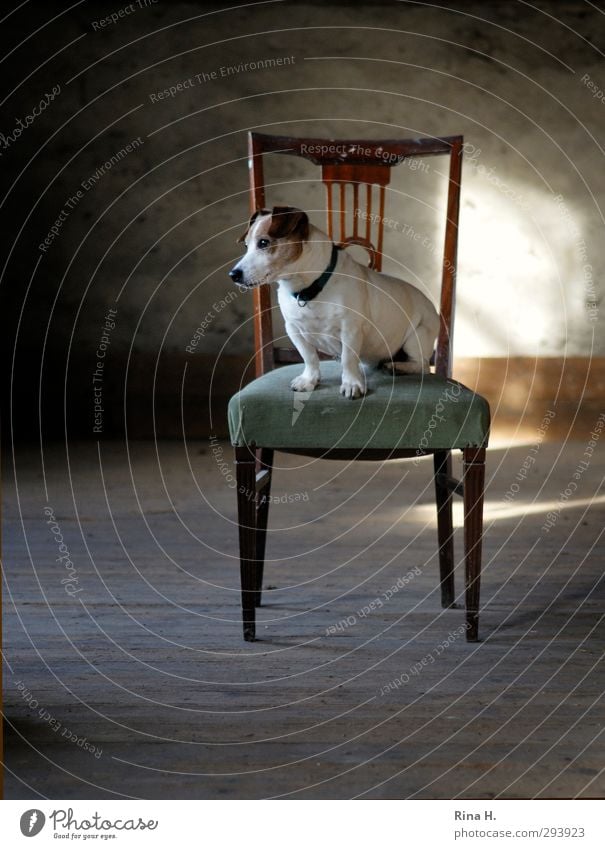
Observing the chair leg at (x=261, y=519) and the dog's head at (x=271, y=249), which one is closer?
the dog's head at (x=271, y=249)

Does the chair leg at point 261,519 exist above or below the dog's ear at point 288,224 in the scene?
below

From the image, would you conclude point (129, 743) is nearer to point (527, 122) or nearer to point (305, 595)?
point (305, 595)

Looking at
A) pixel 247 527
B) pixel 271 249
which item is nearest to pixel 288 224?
pixel 271 249

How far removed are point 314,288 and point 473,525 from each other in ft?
1.97

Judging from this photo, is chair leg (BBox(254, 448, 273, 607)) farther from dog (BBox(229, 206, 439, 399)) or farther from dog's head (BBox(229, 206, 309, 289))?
dog's head (BBox(229, 206, 309, 289))

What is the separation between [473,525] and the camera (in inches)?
84.7

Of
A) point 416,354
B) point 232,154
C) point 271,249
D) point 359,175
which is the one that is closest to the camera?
point 271,249

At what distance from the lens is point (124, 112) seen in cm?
520

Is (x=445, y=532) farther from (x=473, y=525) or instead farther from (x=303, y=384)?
(x=303, y=384)

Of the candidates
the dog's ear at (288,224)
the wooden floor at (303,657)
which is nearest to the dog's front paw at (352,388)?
the dog's ear at (288,224)

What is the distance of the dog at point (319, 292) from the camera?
2.07 metres

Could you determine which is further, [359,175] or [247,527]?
[359,175]

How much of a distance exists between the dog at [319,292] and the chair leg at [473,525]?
0.27m

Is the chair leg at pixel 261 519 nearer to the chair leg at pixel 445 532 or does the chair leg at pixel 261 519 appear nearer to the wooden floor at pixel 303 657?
the wooden floor at pixel 303 657
